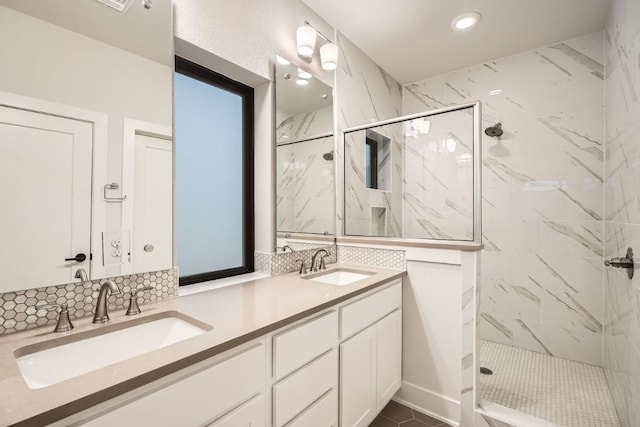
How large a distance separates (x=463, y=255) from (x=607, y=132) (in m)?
1.66

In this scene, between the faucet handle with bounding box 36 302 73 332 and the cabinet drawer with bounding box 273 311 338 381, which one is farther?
the cabinet drawer with bounding box 273 311 338 381

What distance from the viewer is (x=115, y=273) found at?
3.71ft

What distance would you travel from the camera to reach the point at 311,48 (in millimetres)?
1920

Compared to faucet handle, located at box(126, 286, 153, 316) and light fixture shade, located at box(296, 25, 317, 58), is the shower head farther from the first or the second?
faucet handle, located at box(126, 286, 153, 316)

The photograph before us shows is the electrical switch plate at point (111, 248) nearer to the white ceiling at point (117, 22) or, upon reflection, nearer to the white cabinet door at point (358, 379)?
the white ceiling at point (117, 22)

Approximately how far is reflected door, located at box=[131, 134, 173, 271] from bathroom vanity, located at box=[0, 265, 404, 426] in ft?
0.67

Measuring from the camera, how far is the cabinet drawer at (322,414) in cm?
Result: 115

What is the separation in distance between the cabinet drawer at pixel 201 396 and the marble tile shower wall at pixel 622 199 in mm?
1701

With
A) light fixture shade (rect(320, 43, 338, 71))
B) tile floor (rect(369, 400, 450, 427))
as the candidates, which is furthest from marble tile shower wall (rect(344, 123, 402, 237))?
tile floor (rect(369, 400, 450, 427))

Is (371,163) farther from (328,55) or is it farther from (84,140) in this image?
(84,140)

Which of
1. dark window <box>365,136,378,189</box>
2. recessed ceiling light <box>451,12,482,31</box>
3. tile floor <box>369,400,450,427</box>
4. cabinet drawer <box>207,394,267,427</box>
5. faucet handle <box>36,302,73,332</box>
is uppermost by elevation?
recessed ceiling light <box>451,12,482,31</box>

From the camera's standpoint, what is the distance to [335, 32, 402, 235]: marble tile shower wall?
2.37m

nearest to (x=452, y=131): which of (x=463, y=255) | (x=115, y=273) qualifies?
(x=463, y=255)

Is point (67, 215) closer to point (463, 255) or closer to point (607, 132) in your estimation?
point (463, 255)
